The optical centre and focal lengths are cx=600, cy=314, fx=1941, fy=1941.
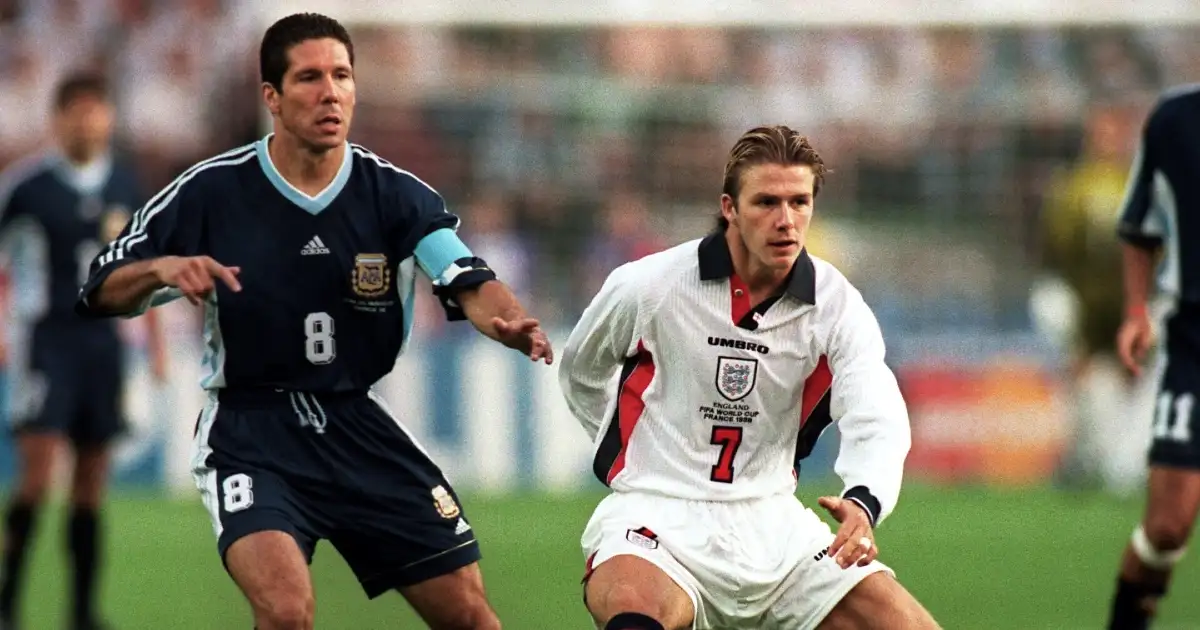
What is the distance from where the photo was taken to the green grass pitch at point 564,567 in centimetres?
924

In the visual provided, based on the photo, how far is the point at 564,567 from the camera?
36.0ft

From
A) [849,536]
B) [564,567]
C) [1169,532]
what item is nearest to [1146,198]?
[1169,532]

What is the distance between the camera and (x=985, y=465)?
16.4 meters

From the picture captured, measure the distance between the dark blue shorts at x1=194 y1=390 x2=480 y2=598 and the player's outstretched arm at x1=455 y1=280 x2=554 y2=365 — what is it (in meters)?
0.51

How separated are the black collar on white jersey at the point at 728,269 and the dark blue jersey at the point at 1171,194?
2.31m

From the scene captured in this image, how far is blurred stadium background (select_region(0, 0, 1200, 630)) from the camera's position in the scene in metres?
15.7

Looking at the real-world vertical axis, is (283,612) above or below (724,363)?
below

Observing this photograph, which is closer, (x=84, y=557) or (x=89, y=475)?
(x=84, y=557)

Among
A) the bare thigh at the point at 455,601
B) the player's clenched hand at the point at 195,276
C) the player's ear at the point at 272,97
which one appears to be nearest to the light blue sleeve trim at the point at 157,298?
the player's clenched hand at the point at 195,276

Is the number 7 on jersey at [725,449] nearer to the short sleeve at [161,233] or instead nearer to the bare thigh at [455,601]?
the bare thigh at [455,601]

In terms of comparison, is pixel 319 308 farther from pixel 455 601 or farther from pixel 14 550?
pixel 14 550

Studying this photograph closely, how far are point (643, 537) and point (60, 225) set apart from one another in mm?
5271

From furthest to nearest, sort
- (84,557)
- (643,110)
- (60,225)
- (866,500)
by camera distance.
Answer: (643,110) → (60,225) → (84,557) → (866,500)

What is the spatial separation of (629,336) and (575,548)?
616cm
